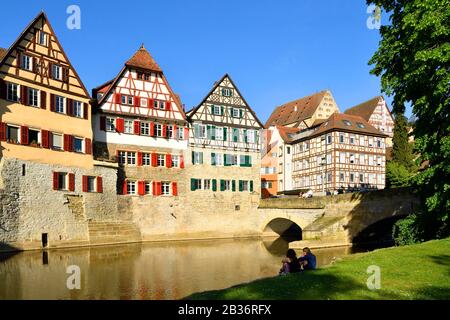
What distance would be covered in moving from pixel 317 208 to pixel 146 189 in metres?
14.7

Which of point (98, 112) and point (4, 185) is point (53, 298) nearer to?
point (4, 185)

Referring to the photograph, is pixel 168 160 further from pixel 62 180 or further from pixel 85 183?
pixel 62 180

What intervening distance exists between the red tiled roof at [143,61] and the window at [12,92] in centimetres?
1070

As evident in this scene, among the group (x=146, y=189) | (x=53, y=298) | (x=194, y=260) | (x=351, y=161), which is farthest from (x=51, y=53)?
(x=351, y=161)

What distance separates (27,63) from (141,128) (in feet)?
36.2

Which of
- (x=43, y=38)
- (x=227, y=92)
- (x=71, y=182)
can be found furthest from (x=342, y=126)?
(x=43, y=38)

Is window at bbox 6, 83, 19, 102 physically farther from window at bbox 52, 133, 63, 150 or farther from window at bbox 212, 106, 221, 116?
window at bbox 212, 106, 221, 116

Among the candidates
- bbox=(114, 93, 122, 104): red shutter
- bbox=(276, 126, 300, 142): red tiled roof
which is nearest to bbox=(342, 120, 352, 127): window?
bbox=(276, 126, 300, 142): red tiled roof

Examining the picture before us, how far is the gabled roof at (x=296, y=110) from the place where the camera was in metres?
61.3

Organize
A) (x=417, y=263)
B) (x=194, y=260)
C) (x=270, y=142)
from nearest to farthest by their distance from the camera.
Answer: (x=417, y=263)
(x=194, y=260)
(x=270, y=142)

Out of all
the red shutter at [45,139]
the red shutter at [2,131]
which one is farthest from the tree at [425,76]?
the red shutter at [2,131]

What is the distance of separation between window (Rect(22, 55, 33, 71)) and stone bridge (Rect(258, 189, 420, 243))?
22.8 m

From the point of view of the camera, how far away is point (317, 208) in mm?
34188

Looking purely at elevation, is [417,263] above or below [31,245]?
above
